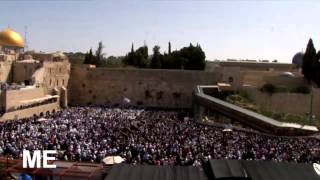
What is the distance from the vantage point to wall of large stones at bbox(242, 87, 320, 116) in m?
37.2

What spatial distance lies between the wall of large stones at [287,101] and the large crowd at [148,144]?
535 inches

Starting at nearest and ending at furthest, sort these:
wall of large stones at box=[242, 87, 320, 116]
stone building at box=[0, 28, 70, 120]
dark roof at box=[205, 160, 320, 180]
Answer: dark roof at box=[205, 160, 320, 180]
stone building at box=[0, 28, 70, 120]
wall of large stones at box=[242, 87, 320, 116]

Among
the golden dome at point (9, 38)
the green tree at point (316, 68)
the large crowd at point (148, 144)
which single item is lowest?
the large crowd at point (148, 144)

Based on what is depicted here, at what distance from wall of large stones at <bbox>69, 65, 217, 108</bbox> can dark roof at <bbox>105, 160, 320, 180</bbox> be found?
36.4 m

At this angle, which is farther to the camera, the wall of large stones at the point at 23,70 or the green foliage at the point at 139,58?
the green foliage at the point at 139,58

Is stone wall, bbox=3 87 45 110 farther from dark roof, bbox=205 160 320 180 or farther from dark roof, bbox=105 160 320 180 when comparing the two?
dark roof, bbox=205 160 320 180

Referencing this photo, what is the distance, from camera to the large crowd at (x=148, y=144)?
17062 mm

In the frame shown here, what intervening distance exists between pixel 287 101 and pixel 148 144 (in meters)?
21.9

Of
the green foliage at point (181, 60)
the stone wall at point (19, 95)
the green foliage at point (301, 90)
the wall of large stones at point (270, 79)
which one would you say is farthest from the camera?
the green foliage at point (181, 60)

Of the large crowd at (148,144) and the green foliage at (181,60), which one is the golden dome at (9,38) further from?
the large crowd at (148,144)

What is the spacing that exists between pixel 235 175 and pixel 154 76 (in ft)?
124

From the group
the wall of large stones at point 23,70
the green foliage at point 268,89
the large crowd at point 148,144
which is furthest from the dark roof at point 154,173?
the wall of large stones at point 23,70

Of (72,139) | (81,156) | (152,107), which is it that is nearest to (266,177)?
(81,156)

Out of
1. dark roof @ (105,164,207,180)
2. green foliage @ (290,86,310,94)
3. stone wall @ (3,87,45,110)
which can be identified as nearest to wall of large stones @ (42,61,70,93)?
stone wall @ (3,87,45,110)
